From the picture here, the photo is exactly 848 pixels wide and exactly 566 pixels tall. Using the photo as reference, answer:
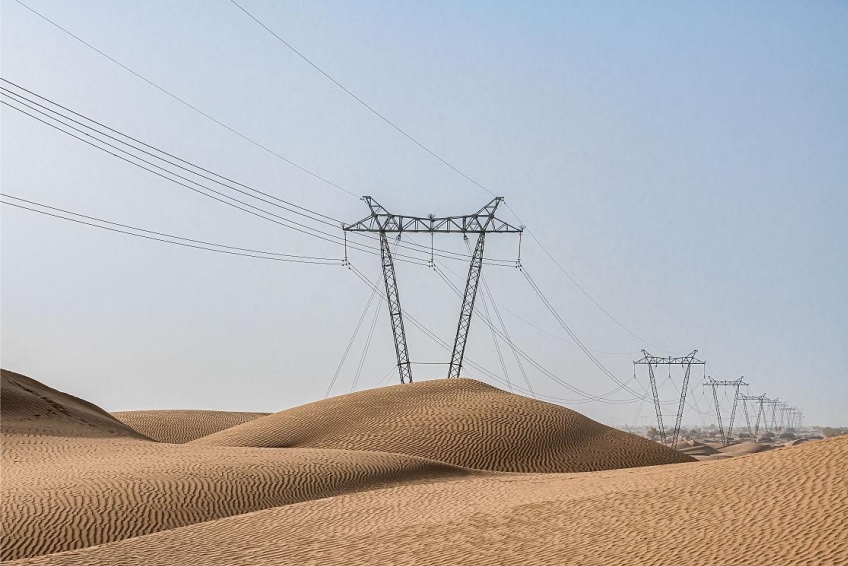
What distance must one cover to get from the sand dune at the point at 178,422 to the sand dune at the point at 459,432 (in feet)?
33.4

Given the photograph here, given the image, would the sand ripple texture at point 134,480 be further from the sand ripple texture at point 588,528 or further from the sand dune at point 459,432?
the sand dune at point 459,432

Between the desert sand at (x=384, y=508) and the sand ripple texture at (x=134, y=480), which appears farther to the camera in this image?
the sand ripple texture at (x=134, y=480)

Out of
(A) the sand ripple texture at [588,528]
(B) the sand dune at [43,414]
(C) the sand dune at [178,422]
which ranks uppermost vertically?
(C) the sand dune at [178,422]

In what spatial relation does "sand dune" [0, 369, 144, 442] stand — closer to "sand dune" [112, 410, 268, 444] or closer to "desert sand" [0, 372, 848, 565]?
"desert sand" [0, 372, 848, 565]

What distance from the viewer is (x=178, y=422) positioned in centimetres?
5403

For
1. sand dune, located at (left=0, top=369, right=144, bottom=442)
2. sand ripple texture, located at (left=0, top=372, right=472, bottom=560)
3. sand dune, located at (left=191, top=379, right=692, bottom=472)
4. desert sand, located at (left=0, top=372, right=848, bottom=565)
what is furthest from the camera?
sand dune, located at (left=191, top=379, right=692, bottom=472)

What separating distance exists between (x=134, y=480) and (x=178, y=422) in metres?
32.6

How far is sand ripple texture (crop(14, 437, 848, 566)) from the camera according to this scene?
13359 millimetres

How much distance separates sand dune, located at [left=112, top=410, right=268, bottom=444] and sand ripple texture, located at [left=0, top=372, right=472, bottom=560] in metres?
16.8

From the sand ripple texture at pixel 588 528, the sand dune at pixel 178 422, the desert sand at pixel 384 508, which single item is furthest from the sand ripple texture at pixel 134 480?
the sand dune at pixel 178 422

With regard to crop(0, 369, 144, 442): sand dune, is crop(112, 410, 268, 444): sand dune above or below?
above

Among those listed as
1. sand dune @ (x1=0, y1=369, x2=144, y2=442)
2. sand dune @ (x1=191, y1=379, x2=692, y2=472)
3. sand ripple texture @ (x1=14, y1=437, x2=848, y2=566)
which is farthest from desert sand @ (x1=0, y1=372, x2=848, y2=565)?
sand dune @ (x1=191, y1=379, x2=692, y2=472)

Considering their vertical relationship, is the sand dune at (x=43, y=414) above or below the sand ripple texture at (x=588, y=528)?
above

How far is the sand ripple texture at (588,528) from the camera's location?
43.8 feet
